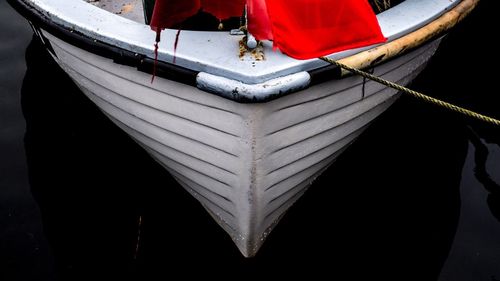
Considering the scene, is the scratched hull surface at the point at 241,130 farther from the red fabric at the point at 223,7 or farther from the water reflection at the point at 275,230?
the red fabric at the point at 223,7

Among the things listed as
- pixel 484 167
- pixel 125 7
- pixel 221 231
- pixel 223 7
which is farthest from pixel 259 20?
pixel 484 167

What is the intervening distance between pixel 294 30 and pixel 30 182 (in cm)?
230

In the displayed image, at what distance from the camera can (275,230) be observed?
2.87 metres

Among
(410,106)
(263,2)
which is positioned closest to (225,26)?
(263,2)

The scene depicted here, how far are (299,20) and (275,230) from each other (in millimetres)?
1580

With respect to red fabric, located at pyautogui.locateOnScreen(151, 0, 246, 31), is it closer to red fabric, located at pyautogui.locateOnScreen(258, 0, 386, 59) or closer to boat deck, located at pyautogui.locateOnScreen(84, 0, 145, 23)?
red fabric, located at pyautogui.locateOnScreen(258, 0, 386, 59)

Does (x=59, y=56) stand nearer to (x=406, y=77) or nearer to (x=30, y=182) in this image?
(x=30, y=182)

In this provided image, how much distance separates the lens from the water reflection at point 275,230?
2.67 metres

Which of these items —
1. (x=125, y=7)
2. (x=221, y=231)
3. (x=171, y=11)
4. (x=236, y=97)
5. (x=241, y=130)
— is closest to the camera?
(x=171, y=11)

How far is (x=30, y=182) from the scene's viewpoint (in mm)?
3072

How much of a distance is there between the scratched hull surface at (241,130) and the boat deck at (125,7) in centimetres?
75

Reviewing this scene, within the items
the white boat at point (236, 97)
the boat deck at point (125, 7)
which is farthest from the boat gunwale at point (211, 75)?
the boat deck at point (125, 7)

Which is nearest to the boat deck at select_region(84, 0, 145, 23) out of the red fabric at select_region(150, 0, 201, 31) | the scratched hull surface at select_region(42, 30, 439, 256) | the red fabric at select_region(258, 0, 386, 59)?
the scratched hull surface at select_region(42, 30, 439, 256)

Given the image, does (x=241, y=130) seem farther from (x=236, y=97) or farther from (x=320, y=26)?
(x=320, y=26)
